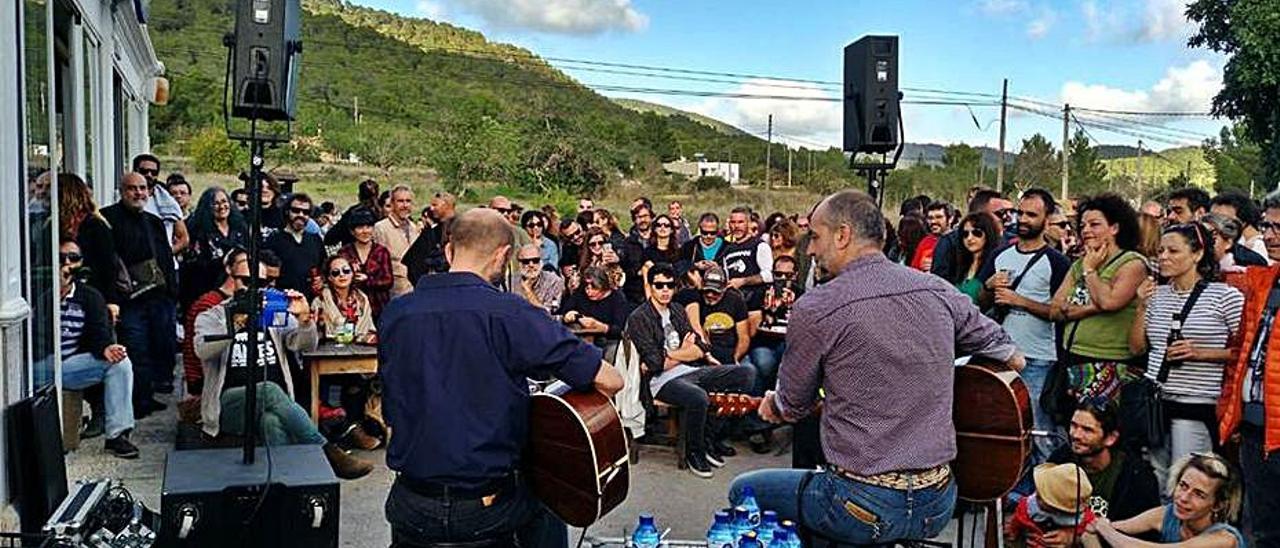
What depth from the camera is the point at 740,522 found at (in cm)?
351

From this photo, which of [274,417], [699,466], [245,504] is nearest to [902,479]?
[245,504]

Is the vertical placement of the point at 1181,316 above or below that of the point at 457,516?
above

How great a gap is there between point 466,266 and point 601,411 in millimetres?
587

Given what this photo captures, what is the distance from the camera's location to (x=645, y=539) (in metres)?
3.63

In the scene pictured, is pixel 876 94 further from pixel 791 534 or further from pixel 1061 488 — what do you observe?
pixel 791 534

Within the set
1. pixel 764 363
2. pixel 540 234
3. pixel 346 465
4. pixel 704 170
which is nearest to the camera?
pixel 346 465

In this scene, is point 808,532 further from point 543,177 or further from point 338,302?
point 543,177

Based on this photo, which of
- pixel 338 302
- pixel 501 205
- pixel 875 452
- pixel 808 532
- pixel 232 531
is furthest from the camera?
pixel 501 205

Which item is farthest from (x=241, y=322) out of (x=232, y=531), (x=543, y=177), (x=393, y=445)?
(x=543, y=177)

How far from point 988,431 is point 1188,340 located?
6.40 feet

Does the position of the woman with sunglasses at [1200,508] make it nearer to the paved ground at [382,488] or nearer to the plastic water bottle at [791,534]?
the paved ground at [382,488]

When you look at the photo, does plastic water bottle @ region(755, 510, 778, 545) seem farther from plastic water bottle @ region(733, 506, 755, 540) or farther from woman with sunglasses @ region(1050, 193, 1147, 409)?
woman with sunglasses @ region(1050, 193, 1147, 409)

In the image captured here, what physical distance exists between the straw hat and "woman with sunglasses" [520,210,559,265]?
15.9 feet

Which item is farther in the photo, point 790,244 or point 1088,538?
point 790,244
